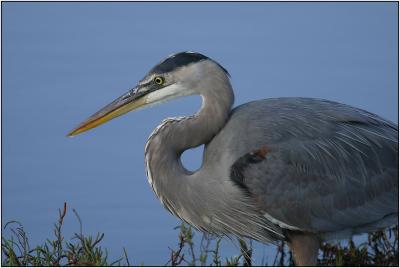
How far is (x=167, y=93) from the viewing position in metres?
4.30

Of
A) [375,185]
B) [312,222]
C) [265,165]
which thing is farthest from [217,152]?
[375,185]

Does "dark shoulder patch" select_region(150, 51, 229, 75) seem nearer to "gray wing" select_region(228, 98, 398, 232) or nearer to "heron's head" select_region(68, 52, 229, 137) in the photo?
"heron's head" select_region(68, 52, 229, 137)

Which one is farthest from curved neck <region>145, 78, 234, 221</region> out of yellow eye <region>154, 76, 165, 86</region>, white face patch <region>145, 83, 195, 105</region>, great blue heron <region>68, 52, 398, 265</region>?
yellow eye <region>154, 76, 165, 86</region>

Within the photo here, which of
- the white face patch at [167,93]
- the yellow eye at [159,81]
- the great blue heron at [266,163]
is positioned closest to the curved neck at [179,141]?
the great blue heron at [266,163]

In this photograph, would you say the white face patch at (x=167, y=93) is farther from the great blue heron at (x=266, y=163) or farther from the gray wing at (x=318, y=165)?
the gray wing at (x=318, y=165)

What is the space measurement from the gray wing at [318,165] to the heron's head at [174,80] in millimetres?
258

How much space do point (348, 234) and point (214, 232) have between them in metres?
0.75

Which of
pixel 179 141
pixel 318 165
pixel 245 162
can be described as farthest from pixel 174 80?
pixel 318 165

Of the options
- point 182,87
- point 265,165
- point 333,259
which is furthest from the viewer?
point 333,259

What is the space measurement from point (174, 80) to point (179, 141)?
1.12 feet

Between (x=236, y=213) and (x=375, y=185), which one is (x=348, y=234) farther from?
(x=236, y=213)

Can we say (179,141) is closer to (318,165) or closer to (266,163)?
(266,163)

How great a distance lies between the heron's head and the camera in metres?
4.27

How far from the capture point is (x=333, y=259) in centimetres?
463
